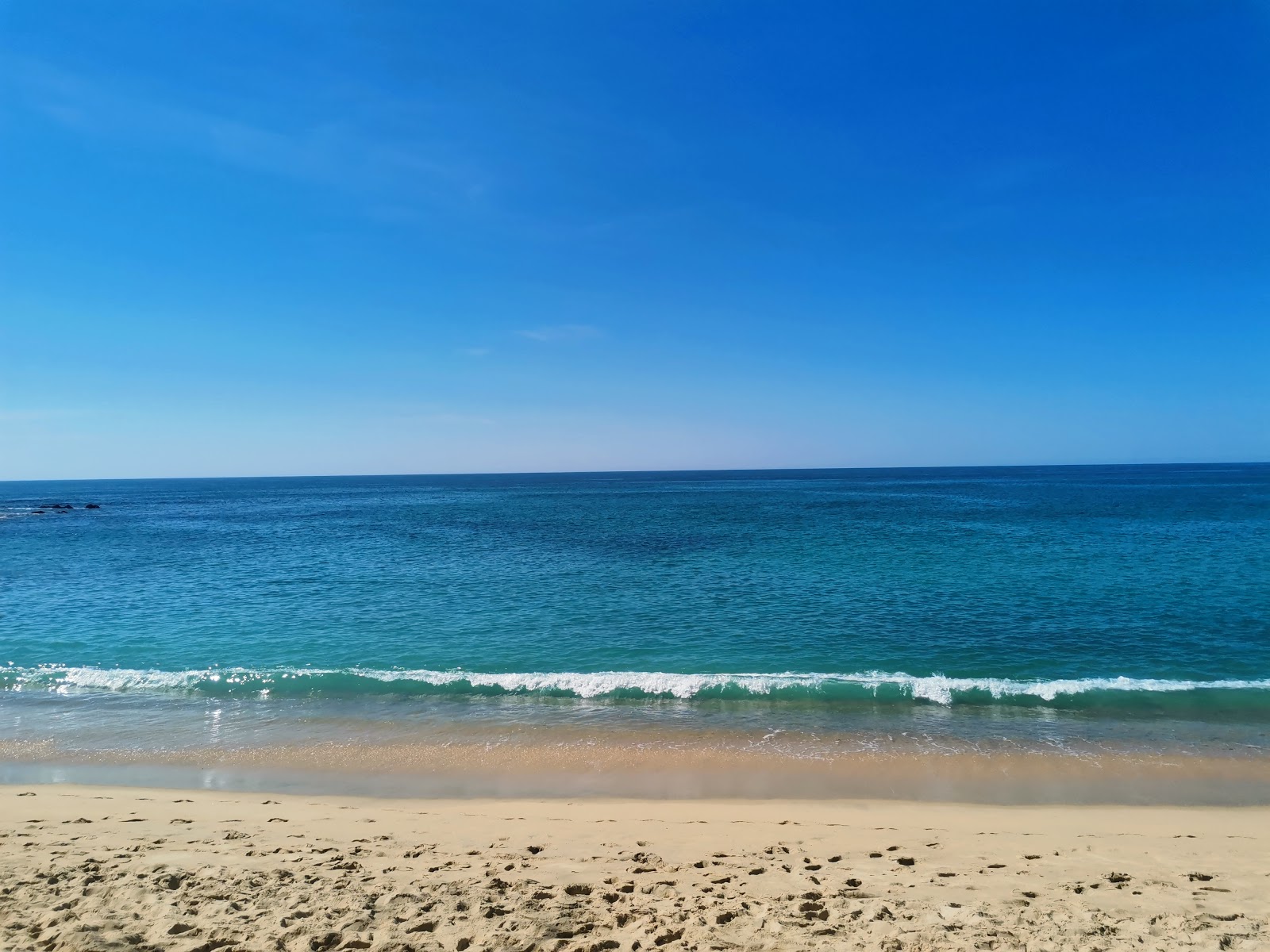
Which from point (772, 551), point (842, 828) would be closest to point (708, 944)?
point (842, 828)

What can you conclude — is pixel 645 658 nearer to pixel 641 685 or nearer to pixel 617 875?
pixel 641 685

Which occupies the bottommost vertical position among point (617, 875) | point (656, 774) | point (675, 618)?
point (656, 774)

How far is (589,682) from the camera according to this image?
722 inches

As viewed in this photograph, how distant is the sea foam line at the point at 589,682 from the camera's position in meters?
17.2

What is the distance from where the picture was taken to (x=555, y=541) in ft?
160

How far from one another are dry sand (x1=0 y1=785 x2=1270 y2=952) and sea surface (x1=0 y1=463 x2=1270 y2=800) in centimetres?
221

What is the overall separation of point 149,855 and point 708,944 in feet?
26.2

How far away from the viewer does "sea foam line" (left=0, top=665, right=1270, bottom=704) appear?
17250 mm

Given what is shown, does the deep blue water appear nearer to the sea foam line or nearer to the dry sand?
the sea foam line

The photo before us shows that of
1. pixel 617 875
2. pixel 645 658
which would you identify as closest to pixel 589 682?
pixel 645 658

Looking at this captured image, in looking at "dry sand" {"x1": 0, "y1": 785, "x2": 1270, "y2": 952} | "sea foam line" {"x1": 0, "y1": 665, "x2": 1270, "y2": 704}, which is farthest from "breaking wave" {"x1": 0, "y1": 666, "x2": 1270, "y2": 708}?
"dry sand" {"x1": 0, "y1": 785, "x2": 1270, "y2": 952}

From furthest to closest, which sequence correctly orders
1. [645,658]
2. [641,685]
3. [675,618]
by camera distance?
[675,618] < [645,658] < [641,685]

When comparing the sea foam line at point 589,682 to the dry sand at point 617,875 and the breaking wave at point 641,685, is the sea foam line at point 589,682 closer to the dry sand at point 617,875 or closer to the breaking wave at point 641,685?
the breaking wave at point 641,685

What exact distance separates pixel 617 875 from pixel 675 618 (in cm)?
1656
